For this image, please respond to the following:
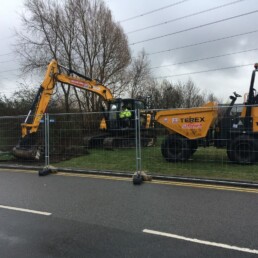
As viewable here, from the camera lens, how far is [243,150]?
1082cm

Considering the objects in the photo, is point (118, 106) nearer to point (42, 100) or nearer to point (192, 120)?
point (42, 100)

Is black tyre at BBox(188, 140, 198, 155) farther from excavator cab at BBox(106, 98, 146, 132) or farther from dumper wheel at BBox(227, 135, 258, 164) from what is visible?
excavator cab at BBox(106, 98, 146, 132)

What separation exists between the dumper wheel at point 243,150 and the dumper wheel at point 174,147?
1.36 metres

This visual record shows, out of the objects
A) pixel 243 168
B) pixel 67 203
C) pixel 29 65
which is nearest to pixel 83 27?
pixel 29 65

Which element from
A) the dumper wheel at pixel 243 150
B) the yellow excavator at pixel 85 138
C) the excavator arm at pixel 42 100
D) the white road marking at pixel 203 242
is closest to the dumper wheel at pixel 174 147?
the yellow excavator at pixel 85 138

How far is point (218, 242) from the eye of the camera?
15.3 feet

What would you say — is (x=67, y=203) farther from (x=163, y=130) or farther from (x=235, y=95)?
(x=235, y=95)

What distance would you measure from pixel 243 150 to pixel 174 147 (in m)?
2.20

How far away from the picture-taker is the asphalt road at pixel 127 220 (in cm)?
447

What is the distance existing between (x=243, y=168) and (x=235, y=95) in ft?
10.6

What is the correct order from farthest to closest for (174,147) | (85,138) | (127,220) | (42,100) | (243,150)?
1. (42,100)
2. (85,138)
3. (174,147)
4. (243,150)
5. (127,220)

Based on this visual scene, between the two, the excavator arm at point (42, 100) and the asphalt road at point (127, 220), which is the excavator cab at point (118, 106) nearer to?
the excavator arm at point (42, 100)

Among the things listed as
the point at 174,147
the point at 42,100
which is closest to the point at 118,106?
the point at 42,100

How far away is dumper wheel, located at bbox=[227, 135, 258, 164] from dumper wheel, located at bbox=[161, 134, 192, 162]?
1355 mm
